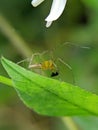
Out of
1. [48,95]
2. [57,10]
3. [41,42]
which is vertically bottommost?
[48,95]

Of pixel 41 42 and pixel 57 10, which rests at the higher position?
pixel 41 42

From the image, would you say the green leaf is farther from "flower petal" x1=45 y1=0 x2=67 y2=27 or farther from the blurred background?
the blurred background

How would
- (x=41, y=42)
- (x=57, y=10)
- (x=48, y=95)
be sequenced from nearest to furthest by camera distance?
(x=48, y=95)
(x=57, y=10)
(x=41, y=42)

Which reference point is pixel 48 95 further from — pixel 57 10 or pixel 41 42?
pixel 41 42

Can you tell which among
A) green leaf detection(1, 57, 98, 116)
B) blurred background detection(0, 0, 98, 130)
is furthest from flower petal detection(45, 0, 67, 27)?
blurred background detection(0, 0, 98, 130)

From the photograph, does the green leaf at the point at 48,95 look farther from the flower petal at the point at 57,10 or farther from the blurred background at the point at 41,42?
the blurred background at the point at 41,42

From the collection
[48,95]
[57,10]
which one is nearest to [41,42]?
[57,10]
